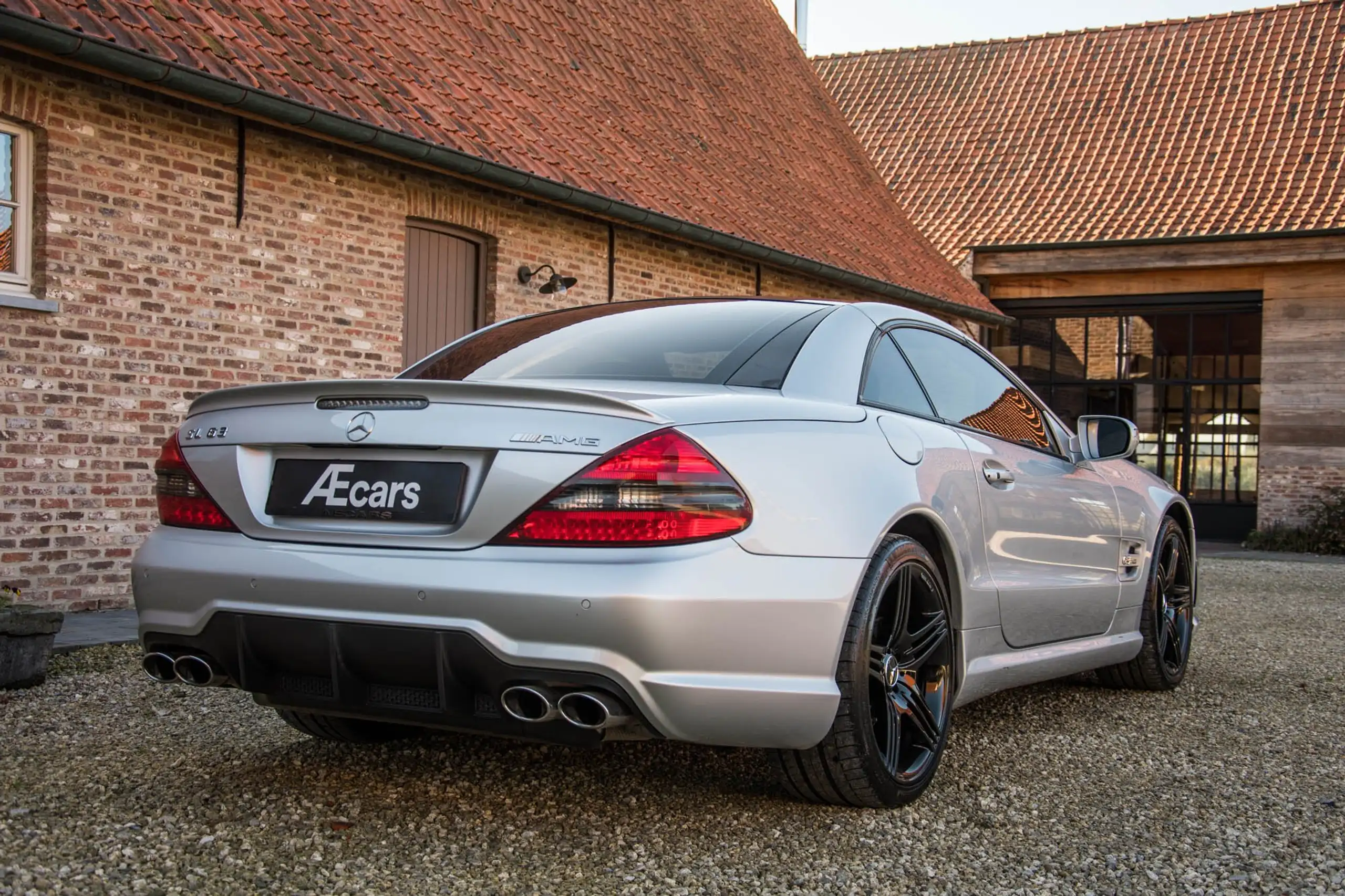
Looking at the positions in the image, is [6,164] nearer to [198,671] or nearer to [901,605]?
[198,671]

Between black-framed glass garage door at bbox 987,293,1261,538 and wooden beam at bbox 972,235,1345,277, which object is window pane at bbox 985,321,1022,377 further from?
wooden beam at bbox 972,235,1345,277

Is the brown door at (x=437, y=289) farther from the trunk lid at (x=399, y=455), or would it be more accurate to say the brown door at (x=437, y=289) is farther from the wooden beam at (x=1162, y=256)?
the wooden beam at (x=1162, y=256)

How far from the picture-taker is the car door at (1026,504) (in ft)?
13.7

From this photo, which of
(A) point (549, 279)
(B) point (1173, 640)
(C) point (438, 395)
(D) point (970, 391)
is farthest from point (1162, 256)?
(C) point (438, 395)

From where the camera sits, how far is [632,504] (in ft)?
9.59

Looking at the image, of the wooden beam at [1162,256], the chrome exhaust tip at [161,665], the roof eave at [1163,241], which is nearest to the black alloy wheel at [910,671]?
the chrome exhaust tip at [161,665]

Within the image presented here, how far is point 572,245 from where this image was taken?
11117 millimetres

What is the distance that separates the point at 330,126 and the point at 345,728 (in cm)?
509

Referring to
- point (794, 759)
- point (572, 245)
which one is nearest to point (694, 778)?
point (794, 759)

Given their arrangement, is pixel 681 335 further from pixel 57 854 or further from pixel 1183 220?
pixel 1183 220

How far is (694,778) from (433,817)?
2.61 ft

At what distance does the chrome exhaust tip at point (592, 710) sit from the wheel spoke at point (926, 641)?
3.07 ft

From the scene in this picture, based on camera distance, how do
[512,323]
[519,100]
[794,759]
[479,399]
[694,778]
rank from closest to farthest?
[479,399]
[794,759]
[694,778]
[512,323]
[519,100]

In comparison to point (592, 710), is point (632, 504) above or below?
above
